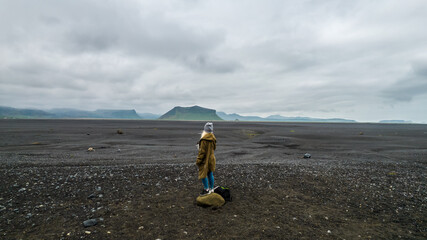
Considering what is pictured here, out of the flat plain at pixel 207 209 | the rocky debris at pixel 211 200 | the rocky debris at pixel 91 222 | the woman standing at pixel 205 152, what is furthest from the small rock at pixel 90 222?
the woman standing at pixel 205 152

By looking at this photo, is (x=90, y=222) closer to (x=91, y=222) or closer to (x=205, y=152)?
(x=91, y=222)

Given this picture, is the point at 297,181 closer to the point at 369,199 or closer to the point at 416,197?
the point at 369,199

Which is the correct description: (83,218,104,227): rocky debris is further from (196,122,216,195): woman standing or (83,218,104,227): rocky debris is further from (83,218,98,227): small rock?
(196,122,216,195): woman standing

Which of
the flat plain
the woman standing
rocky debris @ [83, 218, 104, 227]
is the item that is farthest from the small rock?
the woman standing

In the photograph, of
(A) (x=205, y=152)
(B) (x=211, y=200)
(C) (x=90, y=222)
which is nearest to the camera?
(C) (x=90, y=222)

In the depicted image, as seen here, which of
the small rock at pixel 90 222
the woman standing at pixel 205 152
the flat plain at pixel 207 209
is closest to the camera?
the flat plain at pixel 207 209

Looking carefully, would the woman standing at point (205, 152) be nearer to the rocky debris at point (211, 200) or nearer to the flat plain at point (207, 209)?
the rocky debris at point (211, 200)

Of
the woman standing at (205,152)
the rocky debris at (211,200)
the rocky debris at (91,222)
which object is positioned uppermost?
the woman standing at (205,152)

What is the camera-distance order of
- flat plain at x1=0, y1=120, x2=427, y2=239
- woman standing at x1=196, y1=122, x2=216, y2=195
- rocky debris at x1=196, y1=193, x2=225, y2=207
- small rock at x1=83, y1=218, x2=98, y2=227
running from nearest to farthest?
flat plain at x1=0, y1=120, x2=427, y2=239, small rock at x1=83, y1=218, x2=98, y2=227, rocky debris at x1=196, y1=193, x2=225, y2=207, woman standing at x1=196, y1=122, x2=216, y2=195

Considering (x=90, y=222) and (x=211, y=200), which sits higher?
(x=211, y=200)

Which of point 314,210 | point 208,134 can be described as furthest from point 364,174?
point 208,134

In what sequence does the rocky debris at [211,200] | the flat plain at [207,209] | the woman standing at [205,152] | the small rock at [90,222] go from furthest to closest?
1. the woman standing at [205,152]
2. the rocky debris at [211,200]
3. the small rock at [90,222]
4. the flat plain at [207,209]

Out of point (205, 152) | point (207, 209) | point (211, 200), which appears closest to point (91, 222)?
point (207, 209)

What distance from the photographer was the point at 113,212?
7.41 m
